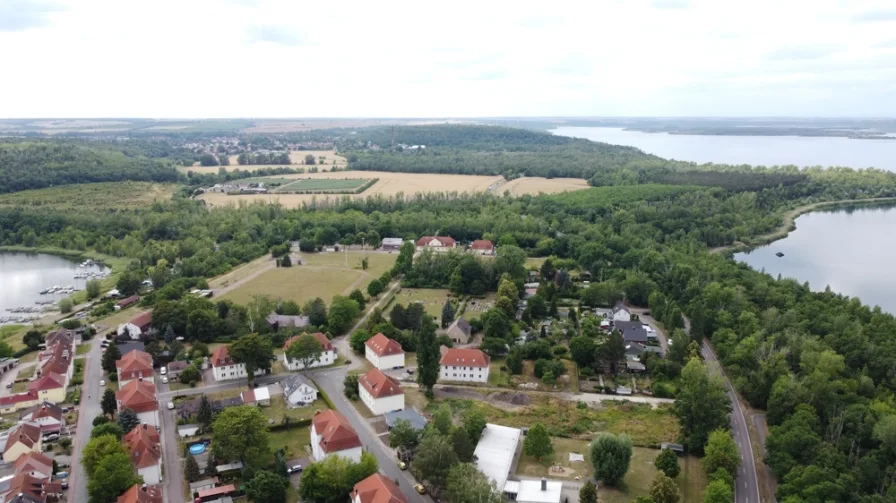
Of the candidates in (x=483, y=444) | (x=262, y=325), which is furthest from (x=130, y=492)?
(x=262, y=325)

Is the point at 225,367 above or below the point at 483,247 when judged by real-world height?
below

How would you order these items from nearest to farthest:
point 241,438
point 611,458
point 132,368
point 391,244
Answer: point 611,458 < point 241,438 < point 132,368 < point 391,244

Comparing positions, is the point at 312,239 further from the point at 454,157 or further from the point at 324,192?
the point at 454,157

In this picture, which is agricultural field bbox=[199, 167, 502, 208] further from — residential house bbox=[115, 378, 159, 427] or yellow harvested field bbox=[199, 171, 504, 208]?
residential house bbox=[115, 378, 159, 427]

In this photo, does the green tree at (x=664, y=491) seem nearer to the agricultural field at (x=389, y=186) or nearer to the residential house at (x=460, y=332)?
the residential house at (x=460, y=332)

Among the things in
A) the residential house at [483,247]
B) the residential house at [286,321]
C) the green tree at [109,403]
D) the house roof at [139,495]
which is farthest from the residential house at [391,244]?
the house roof at [139,495]

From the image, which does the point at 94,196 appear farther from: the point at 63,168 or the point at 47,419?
the point at 47,419

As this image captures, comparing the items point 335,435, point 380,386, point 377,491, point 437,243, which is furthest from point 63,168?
point 377,491

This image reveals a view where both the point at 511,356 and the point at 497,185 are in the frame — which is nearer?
the point at 511,356
